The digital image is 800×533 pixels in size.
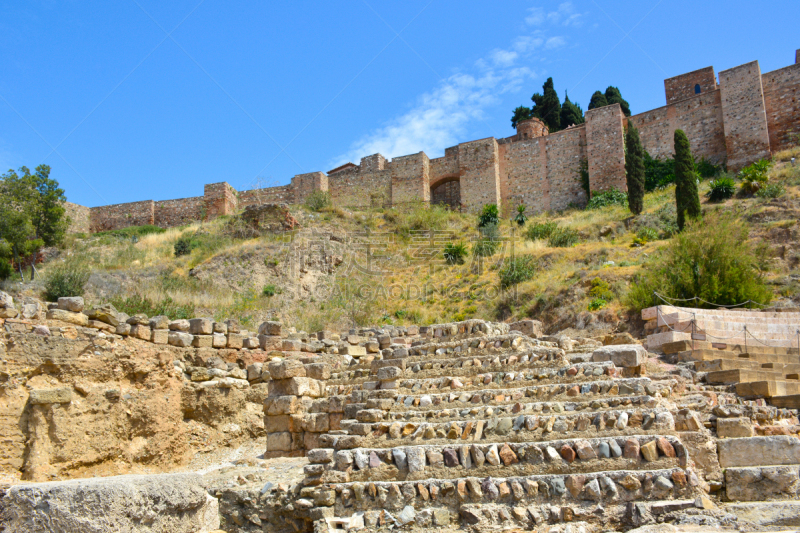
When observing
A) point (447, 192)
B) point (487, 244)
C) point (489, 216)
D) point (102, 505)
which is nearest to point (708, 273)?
point (487, 244)

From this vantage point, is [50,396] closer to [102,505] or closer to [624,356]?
[102,505]

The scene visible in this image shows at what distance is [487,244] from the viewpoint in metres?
23.6

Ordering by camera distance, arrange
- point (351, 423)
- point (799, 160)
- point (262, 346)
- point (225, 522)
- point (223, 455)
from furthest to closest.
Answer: point (799, 160) → point (262, 346) → point (223, 455) → point (351, 423) → point (225, 522)

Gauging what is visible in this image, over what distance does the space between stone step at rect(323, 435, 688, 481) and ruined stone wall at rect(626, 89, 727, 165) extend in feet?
73.7

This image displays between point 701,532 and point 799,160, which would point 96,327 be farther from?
point 799,160

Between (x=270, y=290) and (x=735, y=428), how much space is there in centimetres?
1518

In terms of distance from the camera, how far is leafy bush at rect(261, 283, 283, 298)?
18984 mm

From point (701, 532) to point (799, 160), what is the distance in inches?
901

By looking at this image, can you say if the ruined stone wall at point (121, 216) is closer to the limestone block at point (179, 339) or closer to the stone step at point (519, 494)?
the limestone block at point (179, 339)

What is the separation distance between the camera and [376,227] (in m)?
26.7

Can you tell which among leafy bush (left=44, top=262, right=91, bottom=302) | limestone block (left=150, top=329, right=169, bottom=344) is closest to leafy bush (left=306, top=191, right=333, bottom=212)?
leafy bush (left=44, top=262, right=91, bottom=302)

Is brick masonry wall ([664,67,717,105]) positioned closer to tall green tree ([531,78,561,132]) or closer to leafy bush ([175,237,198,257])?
tall green tree ([531,78,561,132])

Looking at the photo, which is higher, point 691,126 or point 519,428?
point 691,126

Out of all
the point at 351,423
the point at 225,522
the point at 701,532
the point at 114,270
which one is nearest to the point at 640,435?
the point at 701,532
